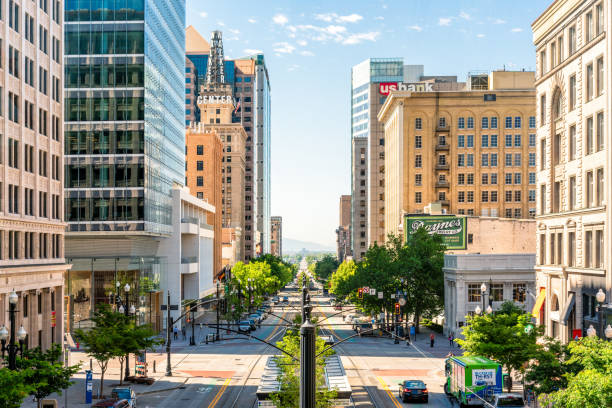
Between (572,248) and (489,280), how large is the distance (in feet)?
79.7

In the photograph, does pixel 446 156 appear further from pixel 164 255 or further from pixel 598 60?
pixel 598 60

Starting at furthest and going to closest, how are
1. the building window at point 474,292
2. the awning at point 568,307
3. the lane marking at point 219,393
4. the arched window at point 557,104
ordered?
the building window at point 474,292
the arched window at point 557,104
the awning at point 568,307
the lane marking at point 219,393

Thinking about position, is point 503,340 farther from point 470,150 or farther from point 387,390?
point 470,150

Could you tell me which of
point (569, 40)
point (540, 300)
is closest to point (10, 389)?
point (540, 300)

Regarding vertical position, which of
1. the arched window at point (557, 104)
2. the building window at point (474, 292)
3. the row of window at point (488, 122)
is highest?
the row of window at point (488, 122)

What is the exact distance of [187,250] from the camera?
11900 centimetres

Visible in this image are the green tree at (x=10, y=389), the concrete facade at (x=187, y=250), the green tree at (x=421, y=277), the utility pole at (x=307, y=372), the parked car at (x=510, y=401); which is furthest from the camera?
the concrete facade at (x=187, y=250)

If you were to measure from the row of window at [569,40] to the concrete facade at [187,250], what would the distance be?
5681 centimetres

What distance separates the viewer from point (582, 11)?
55406 mm

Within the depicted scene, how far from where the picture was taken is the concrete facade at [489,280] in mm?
81375

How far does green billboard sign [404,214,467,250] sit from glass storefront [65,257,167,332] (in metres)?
42.7

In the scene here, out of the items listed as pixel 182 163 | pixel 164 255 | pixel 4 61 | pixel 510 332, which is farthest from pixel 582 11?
pixel 182 163

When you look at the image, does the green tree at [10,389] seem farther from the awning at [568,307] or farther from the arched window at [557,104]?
the arched window at [557,104]

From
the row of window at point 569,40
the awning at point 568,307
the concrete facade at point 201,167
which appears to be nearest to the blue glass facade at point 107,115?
the row of window at point 569,40
